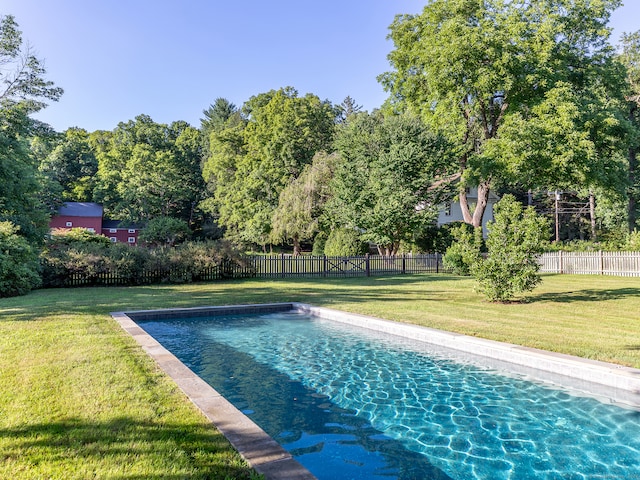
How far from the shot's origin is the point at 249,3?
15.3 m

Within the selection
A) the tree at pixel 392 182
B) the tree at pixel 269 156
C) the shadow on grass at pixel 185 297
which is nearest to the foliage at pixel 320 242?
the tree at pixel 392 182

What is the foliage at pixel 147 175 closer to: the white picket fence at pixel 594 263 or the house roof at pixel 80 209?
the house roof at pixel 80 209

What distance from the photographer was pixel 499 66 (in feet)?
79.7

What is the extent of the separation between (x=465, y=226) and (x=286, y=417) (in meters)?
24.9

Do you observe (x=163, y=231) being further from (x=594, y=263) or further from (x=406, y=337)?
(x=406, y=337)

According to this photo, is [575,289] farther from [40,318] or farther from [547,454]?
[40,318]

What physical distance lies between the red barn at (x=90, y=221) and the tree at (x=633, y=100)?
50122 millimetres

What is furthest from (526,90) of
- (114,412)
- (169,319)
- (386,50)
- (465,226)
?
(114,412)

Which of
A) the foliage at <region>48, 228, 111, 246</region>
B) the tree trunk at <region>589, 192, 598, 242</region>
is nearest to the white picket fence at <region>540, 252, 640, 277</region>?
the tree trunk at <region>589, 192, 598, 242</region>

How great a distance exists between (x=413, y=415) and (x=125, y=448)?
311 cm

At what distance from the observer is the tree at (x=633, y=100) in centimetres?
3738

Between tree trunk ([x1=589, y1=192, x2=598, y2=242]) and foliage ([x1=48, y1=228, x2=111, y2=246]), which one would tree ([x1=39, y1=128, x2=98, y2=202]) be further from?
tree trunk ([x1=589, y1=192, x2=598, y2=242])

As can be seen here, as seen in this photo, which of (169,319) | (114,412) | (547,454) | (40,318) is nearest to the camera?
(114,412)

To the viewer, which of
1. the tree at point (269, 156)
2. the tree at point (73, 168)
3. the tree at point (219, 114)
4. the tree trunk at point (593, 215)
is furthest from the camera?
the tree at point (219, 114)
